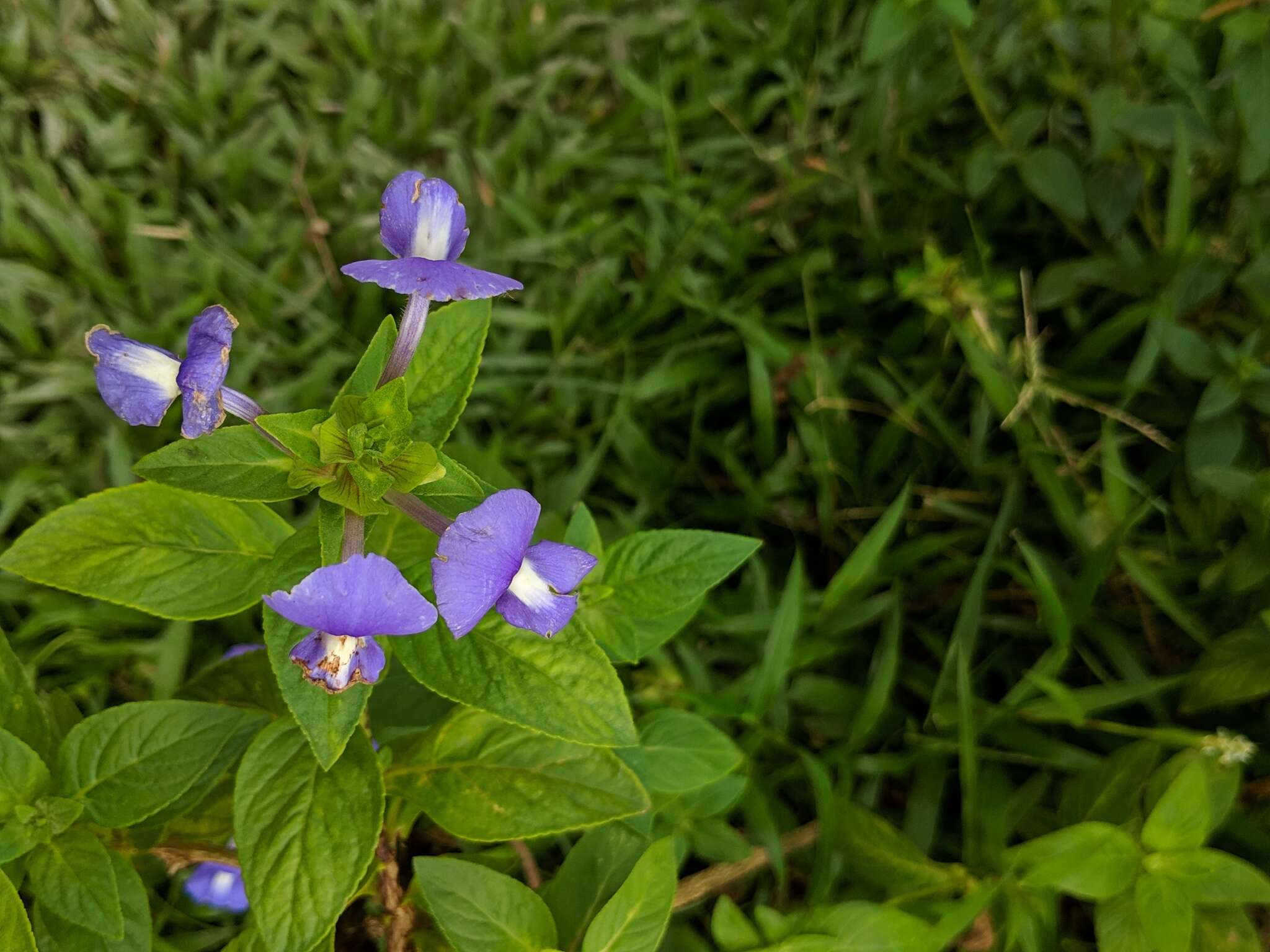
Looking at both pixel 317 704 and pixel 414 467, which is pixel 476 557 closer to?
pixel 414 467

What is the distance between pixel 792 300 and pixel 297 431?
5.02 ft

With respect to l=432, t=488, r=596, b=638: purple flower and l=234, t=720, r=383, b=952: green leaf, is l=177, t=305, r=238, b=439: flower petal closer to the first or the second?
l=432, t=488, r=596, b=638: purple flower

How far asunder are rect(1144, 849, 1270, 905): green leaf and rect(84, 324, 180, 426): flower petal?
1.45 metres

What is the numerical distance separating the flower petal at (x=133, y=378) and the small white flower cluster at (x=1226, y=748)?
1593 millimetres

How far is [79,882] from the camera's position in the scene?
1105 millimetres

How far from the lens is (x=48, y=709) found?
140 centimetres

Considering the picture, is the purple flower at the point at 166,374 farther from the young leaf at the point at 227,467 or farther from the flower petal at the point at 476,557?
the flower petal at the point at 476,557

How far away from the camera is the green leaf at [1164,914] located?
1.28m

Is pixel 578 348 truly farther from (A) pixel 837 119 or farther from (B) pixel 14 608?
(B) pixel 14 608

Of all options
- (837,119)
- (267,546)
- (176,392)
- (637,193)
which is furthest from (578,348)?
(176,392)

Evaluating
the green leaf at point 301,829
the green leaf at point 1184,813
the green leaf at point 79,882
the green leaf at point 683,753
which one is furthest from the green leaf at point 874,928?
the green leaf at point 79,882

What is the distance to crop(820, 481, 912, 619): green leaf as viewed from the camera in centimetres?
181

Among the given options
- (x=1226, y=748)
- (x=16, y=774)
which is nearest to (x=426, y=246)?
(x=16, y=774)

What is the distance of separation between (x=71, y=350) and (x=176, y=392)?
1324 mm
